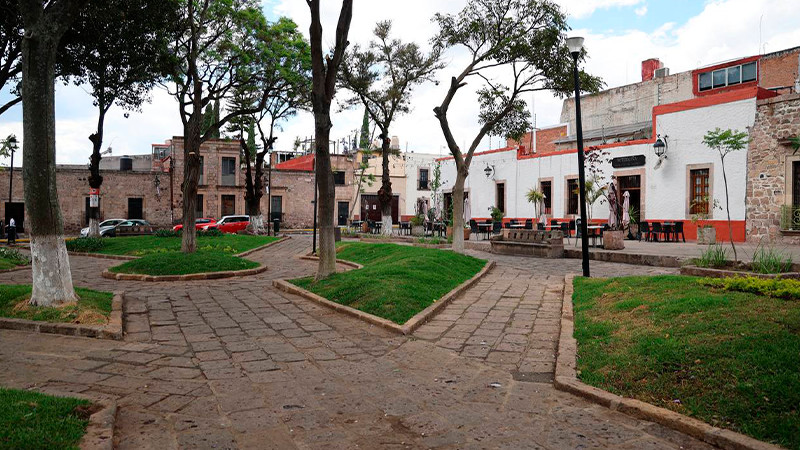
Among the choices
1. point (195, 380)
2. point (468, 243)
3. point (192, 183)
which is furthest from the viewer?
point (468, 243)

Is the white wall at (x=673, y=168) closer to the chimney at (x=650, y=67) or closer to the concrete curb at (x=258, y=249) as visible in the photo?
the chimney at (x=650, y=67)

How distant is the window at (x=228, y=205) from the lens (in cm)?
3866

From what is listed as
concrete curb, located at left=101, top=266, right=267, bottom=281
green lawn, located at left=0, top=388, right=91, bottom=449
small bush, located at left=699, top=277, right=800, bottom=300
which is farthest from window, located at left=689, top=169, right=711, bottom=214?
green lawn, located at left=0, top=388, right=91, bottom=449

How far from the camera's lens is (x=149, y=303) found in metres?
8.12

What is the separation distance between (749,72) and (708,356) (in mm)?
24245

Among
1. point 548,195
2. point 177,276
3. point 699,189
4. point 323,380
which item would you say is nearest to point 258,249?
point 177,276

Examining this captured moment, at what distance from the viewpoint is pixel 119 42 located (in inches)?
481

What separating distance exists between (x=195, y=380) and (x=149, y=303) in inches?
171

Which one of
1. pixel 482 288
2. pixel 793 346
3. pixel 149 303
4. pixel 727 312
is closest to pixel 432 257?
pixel 482 288

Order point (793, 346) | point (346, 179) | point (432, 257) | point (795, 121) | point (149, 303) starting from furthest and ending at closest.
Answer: point (346, 179), point (795, 121), point (432, 257), point (149, 303), point (793, 346)

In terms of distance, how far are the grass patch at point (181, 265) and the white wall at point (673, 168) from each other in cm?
1569

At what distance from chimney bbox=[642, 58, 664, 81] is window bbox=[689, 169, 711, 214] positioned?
12.3 meters

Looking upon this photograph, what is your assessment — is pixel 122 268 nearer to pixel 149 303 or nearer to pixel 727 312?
pixel 149 303

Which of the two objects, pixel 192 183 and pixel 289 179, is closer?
pixel 192 183
